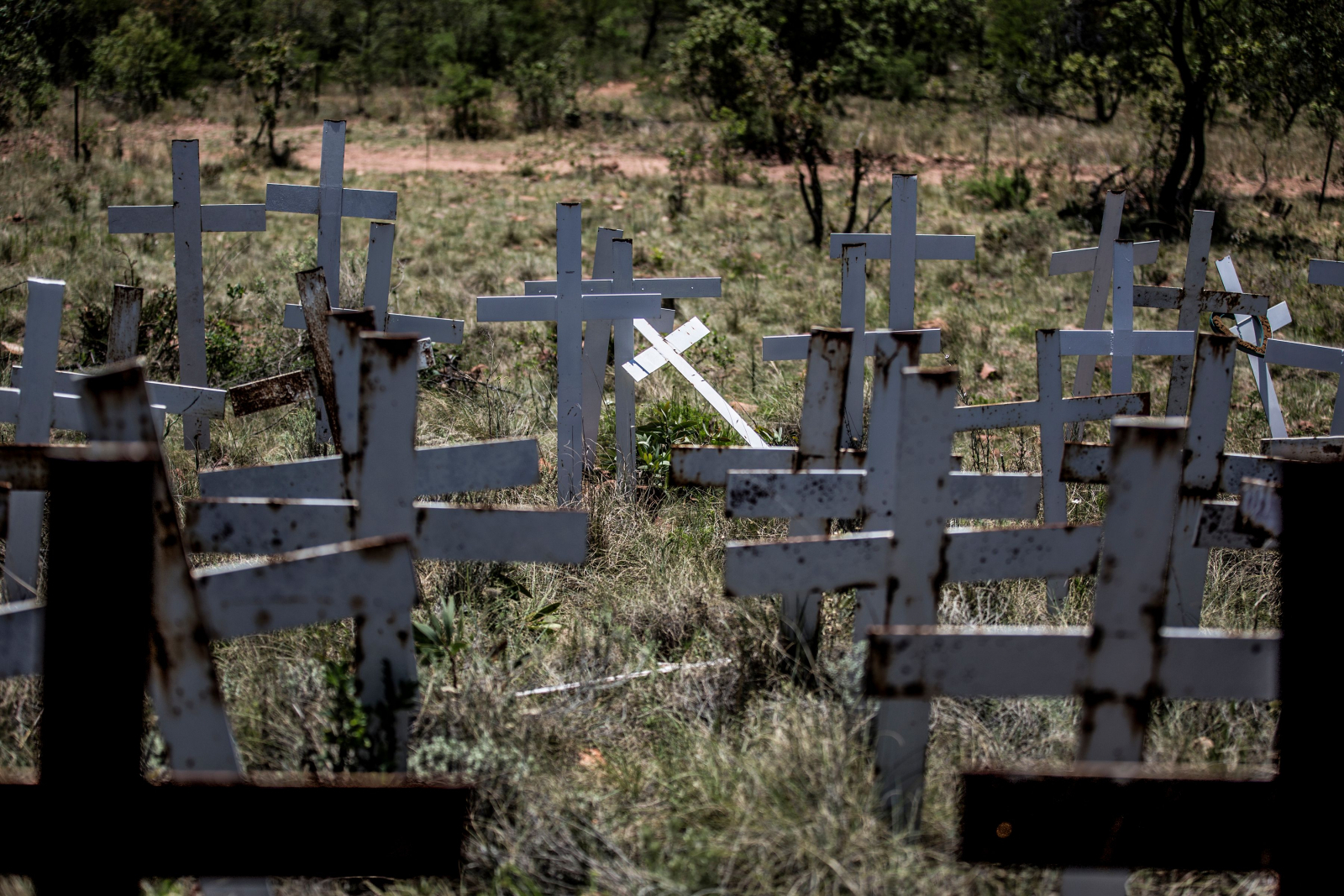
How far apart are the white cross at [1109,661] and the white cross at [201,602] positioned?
0.95 meters

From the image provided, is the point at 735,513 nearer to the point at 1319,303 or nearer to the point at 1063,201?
the point at 1319,303

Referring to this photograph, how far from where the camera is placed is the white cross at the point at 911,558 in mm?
1850

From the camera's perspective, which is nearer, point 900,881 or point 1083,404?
point 900,881

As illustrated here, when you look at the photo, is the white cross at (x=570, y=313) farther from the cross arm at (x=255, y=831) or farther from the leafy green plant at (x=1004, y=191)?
the leafy green plant at (x=1004, y=191)

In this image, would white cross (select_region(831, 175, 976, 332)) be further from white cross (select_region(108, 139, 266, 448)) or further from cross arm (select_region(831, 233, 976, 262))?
white cross (select_region(108, 139, 266, 448))

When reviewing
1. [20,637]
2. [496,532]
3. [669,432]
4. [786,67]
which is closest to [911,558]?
[496,532]

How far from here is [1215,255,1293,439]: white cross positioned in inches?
176

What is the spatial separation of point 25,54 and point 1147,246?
12303 millimetres

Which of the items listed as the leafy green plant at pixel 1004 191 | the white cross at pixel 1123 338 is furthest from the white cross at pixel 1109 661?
the leafy green plant at pixel 1004 191

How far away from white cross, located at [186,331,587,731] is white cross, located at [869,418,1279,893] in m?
0.78

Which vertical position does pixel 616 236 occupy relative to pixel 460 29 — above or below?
below

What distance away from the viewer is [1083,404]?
3.67 meters

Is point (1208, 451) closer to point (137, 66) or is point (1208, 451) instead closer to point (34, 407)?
point (34, 407)

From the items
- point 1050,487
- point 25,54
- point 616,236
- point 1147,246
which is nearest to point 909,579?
point 1050,487
